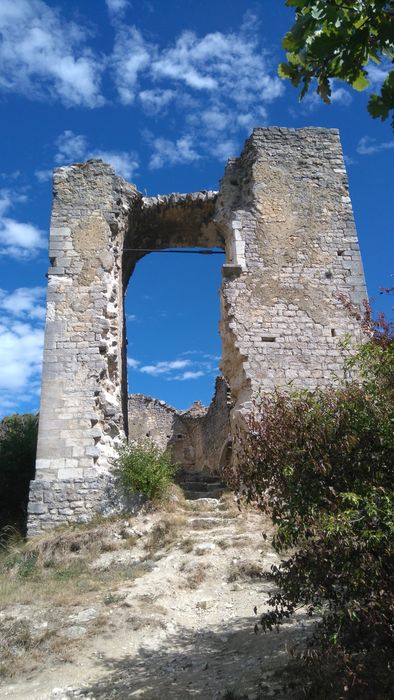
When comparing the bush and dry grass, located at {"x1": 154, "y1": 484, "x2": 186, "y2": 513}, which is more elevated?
the bush

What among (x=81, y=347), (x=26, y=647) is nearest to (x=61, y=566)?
(x=26, y=647)

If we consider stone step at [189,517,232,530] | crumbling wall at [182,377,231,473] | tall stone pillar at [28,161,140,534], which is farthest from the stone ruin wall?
stone step at [189,517,232,530]

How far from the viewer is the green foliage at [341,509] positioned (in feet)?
9.61

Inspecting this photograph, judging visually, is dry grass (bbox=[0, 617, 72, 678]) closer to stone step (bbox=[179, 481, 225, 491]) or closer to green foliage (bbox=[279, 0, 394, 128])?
green foliage (bbox=[279, 0, 394, 128])

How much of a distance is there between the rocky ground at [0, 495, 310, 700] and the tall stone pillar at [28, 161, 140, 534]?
884mm

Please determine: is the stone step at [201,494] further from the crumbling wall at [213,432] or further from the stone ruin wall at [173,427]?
the stone ruin wall at [173,427]

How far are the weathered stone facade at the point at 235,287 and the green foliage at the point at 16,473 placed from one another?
1678 mm

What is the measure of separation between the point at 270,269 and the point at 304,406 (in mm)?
7099

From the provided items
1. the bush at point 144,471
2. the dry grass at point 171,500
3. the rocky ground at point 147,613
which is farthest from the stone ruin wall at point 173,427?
the rocky ground at point 147,613

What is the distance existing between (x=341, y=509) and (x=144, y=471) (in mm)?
5827

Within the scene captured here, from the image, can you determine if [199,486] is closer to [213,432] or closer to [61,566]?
[61,566]

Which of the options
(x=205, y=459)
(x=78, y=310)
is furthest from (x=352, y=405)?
(x=205, y=459)

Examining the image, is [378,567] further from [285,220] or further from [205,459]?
[205,459]

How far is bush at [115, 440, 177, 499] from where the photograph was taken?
8.70 metres
